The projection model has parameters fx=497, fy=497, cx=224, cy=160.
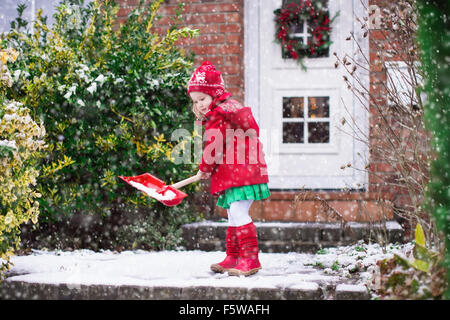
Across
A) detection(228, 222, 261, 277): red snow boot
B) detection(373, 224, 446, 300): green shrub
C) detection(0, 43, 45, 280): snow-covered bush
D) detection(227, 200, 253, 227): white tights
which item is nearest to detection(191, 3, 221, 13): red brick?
detection(0, 43, 45, 280): snow-covered bush

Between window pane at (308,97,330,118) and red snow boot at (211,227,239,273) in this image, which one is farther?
window pane at (308,97,330,118)

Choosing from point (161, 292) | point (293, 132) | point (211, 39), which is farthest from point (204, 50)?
point (161, 292)

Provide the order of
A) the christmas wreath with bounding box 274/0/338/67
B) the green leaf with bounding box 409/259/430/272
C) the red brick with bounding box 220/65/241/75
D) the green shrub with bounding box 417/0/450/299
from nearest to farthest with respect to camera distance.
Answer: the green shrub with bounding box 417/0/450/299, the green leaf with bounding box 409/259/430/272, the red brick with bounding box 220/65/241/75, the christmas wreath with bounding box 274/0/338/67

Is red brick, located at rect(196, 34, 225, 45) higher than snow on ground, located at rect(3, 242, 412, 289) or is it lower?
higher

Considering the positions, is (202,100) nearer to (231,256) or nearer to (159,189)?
(159,189)

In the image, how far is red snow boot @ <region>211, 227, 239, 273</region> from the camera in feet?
11.8

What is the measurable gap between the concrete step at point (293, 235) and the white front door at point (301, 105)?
886mm

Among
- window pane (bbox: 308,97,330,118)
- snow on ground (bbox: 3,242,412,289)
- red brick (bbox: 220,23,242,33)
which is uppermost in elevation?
red brick (bbox: 220,23,242,33)

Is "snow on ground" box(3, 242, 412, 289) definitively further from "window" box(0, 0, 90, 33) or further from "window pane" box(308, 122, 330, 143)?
"window" box(0, 0, 90, 33)

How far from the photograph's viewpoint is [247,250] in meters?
3.49

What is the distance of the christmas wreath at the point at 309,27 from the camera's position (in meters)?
5.59

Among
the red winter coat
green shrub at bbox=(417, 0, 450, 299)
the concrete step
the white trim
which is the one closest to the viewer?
green shrub at bbox=(417, 0, 450, 299)

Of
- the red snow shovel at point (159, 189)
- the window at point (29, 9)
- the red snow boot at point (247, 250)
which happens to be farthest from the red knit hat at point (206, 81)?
the window at point (29, 9)

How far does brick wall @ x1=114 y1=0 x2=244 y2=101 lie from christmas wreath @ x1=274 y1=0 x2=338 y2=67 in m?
0.47
